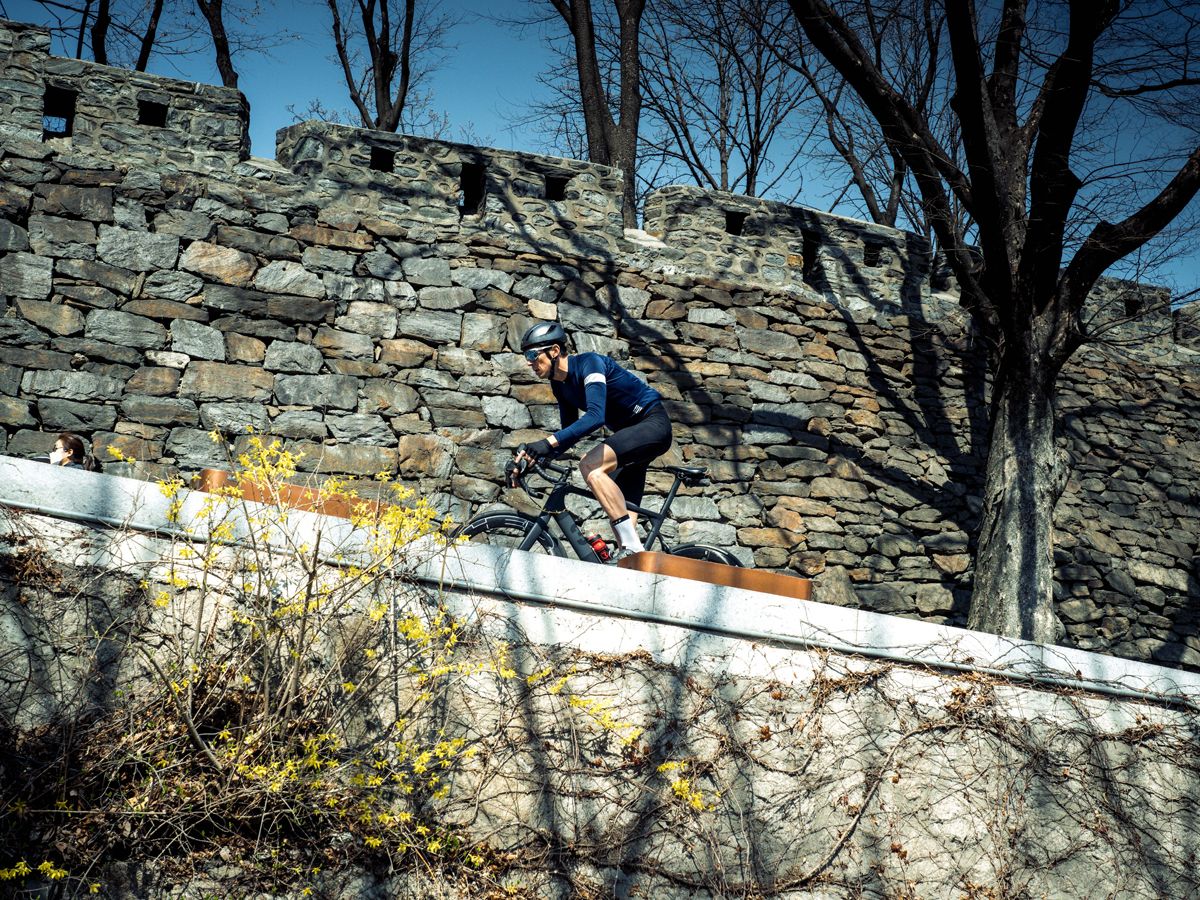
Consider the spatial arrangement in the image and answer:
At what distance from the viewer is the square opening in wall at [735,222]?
28.2ft

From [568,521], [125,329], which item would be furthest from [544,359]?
[125,329]

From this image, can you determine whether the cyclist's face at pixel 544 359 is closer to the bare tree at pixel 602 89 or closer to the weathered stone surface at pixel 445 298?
the weathered stone surface at pixel 445 298

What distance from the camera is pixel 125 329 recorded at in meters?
6.89

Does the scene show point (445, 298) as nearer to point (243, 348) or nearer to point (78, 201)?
point (243, 348)

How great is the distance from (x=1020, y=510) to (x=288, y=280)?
5.01 metres

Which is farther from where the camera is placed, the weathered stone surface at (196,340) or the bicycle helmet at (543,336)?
the weathered stone surface at (196,340)

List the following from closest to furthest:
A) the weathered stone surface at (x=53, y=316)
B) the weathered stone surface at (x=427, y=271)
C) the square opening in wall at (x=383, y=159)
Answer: the weathered stone surface at (x=53, y=316), the weathered stone surface at (x=427, y=271), the square opening in wall at (x=383, y=159)

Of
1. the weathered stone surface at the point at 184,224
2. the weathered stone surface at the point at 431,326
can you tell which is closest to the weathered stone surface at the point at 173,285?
the weathered stone surface at the point at 184,224

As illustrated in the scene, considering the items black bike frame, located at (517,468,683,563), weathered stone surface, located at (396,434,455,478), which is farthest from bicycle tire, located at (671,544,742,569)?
weathered stone surface, located at (396,434,455,478)

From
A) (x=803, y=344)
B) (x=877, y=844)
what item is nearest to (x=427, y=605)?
(x=877, y=844)

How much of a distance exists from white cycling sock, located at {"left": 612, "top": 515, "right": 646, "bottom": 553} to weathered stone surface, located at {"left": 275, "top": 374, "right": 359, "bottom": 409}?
8.43 feet

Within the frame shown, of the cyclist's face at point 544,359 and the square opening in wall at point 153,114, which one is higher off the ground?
the square opening in wall at point 153,114

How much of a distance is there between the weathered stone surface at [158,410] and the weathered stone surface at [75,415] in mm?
99

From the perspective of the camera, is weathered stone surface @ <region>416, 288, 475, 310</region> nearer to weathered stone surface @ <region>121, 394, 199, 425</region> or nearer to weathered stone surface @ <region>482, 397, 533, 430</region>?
weathered stone surface @ <region>482, 397, 533, 430</region>
